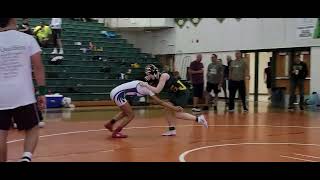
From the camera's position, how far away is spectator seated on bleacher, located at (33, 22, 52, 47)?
19.5 metres

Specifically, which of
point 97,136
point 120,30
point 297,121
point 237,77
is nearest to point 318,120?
point 297,121

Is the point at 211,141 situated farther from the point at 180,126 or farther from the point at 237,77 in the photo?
the point at 237,77

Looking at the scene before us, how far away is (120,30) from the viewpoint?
27.0 m

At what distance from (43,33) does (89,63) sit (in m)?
2.62

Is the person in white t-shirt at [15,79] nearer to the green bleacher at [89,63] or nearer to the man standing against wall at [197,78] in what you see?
the man standing against wall at [197,78]

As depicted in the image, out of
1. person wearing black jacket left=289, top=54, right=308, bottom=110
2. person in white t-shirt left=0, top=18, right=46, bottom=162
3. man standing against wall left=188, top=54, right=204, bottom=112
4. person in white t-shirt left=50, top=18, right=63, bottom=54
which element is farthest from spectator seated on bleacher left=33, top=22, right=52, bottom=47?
person in white t-shirt left=0, top=18, right=46, bottom=162

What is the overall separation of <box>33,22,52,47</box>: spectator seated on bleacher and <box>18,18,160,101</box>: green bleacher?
362mm

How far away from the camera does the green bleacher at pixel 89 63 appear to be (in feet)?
63.3

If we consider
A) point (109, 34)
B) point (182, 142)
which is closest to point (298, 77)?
point (182, 142)

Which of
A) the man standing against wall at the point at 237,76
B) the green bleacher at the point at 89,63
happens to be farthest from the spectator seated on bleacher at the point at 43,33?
the man standing against wall at the point at 237,76

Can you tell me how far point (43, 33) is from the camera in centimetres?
1992

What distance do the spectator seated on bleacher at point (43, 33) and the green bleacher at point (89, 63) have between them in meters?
0.36

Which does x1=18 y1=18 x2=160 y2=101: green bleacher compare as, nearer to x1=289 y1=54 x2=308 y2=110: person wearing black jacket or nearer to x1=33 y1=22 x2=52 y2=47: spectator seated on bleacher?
x1=33 y1=22 x2=52 y2=47: spectator seated on bleacher

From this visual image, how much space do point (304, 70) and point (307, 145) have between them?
8657 mm
